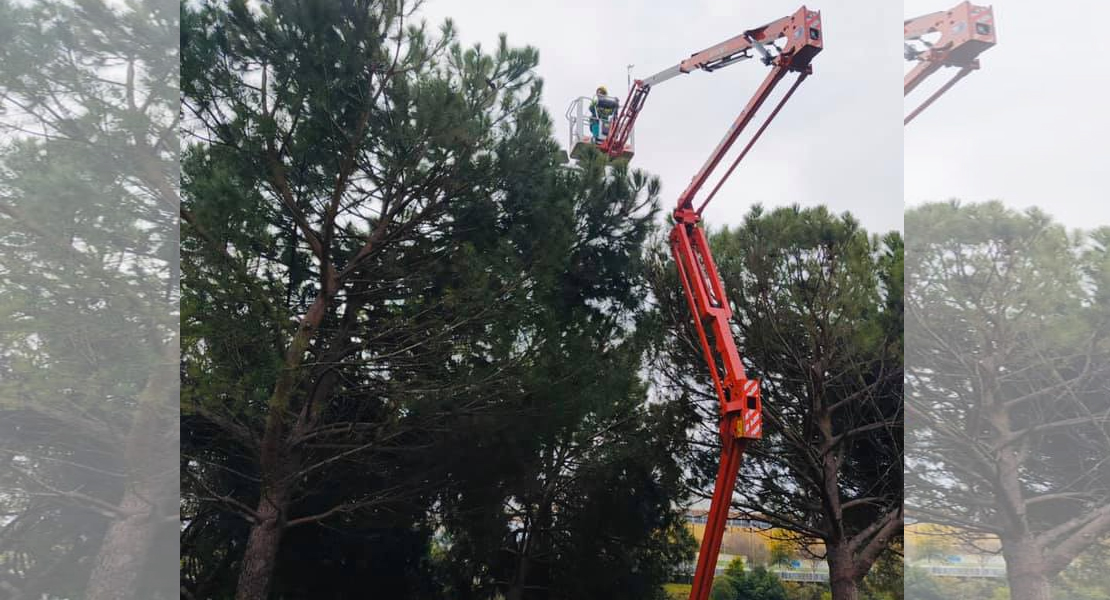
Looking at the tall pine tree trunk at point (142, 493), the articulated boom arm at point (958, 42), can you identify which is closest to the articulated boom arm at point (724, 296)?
the articulated boom arm at point (958, 42)

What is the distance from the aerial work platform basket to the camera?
6855mm

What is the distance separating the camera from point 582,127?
686 cm

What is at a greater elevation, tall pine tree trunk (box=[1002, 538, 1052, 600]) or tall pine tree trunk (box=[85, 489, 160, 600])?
tall pine tree trunk (box=[1002, 538, 1052, 600])

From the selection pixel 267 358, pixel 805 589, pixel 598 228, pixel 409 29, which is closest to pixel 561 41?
pixel 598 228

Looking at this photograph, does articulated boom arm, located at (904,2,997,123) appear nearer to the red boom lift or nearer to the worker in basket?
the red boom lift

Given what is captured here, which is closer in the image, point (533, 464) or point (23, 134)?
point (23, 134)

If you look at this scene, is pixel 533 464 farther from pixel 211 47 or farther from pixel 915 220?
pixel 915 220

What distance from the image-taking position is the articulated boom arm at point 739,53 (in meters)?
4.70

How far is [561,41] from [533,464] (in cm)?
505

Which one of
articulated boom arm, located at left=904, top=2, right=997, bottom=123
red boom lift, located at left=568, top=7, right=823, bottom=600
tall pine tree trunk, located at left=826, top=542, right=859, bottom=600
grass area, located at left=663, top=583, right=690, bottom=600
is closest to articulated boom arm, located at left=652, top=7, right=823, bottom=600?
red boom lift, located at left=568, top=7, right=823, bottom=600

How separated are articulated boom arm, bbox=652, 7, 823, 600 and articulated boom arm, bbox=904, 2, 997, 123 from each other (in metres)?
3.18

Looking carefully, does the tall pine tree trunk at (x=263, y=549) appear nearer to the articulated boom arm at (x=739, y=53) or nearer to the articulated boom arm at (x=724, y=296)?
the articulated boom arm at (x=724, y=296)

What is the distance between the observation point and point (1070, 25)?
1298mm

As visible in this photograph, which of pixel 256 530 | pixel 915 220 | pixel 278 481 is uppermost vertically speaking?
pixel 915 220
